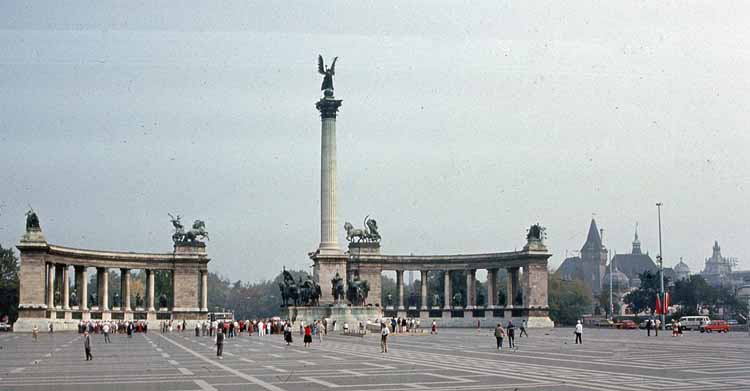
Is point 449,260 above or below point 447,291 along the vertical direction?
above

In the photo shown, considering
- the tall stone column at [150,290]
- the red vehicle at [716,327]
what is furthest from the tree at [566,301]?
the tall stone column at [150,290]

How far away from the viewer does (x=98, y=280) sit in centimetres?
11206

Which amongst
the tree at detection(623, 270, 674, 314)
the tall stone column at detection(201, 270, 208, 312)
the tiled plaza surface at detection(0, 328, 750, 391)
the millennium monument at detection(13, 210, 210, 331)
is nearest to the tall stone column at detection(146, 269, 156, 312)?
the millennium monument at detection(13, 210, 210, 331)

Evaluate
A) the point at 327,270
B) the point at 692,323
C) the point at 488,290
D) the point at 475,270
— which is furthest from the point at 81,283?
the point at 692,323

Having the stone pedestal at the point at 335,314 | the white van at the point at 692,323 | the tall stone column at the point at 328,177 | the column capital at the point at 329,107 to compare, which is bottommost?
the white van at the point at 692,323

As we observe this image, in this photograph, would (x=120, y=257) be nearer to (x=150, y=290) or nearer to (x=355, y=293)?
(x=150, y=290)

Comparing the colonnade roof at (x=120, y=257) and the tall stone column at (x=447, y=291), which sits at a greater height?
the colonnade roof at (x=120, y=257)

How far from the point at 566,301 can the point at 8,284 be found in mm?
90657

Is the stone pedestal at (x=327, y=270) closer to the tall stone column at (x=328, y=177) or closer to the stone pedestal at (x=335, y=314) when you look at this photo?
the tall stone column at (x=328, y=177)

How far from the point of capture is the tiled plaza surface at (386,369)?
97.6 feet

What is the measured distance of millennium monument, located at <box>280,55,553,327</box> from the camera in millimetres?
95500

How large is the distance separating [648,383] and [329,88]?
74725mm

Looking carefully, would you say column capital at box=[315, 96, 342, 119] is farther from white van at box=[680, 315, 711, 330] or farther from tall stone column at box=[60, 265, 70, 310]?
white van at box=[680, 315, 711, 330]

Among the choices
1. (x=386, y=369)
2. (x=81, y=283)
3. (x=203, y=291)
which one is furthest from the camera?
(x=203, y=291)
